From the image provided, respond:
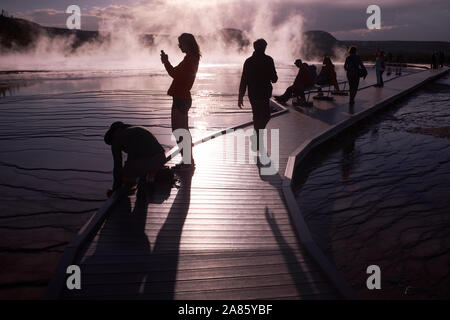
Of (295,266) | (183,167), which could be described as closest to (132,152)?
(183,167)

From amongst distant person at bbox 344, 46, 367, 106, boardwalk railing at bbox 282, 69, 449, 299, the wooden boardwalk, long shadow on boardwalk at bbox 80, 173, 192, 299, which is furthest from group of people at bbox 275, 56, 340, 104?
long shadow on boardwalk at bbox 80, 173, 192, 299

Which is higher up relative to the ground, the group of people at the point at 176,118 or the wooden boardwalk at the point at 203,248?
the group of people at the point at 176,118

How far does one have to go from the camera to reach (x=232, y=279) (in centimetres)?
334

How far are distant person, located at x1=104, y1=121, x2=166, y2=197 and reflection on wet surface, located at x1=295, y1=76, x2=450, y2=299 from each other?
2.56 metres

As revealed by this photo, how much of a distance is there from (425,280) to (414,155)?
5269 millimetres

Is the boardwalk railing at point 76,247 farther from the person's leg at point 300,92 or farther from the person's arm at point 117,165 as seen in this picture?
the person's leg at point 300,92

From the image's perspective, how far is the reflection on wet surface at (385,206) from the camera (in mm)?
4473

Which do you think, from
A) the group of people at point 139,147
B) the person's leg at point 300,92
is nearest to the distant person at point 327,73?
the person's leg at point 300,92

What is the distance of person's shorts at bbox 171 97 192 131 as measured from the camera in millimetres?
5938

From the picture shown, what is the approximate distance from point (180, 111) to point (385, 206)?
3.70 metres

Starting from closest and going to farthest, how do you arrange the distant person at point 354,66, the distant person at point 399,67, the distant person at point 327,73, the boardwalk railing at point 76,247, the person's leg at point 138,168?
the boardwalk railing at point 76,247, the person's leg at point 138,168, the distant person at point 354,66, the distant person at point 327,73, the distant person at point 399,67

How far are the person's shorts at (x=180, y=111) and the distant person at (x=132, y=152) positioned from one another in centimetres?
94

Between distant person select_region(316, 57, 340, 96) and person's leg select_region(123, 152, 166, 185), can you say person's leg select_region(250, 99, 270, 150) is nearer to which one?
A: person's leg select_region(123, 152, 166, 185)
